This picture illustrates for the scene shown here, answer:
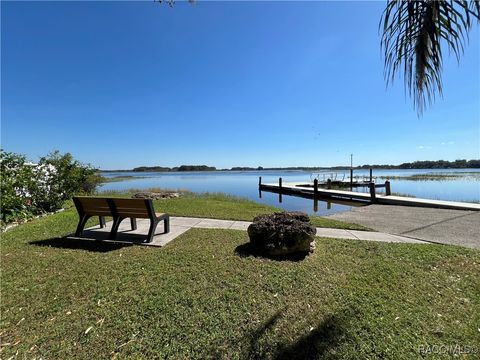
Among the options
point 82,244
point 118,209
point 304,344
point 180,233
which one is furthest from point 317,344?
point 82,244

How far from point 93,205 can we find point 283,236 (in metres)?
3.96

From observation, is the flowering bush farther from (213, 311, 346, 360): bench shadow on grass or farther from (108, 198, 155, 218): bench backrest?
(213, 311, 346, 360): bench shadow on grass

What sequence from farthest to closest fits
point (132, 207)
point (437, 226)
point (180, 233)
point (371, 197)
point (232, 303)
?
point (371, 197) < point (437, 226) < point (180, 233) < point (132, 207) < point (232, 303)

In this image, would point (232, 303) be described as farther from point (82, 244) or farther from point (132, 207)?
point (82, 244)

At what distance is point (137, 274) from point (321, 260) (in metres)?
2.92

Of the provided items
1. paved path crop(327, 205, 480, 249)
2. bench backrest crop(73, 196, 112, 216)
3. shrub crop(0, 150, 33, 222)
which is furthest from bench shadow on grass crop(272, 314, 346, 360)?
shrub crop(0, 150, 33, 222)

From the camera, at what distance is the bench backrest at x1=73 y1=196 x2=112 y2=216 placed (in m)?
5.16

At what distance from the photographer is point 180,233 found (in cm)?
594

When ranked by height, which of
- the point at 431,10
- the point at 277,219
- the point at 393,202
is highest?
the point at 431,10

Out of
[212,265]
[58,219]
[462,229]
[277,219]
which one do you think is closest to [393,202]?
[462,229]

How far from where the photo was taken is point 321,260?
4.20 m

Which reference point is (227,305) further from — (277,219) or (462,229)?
(462,229)

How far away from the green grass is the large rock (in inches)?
12.1

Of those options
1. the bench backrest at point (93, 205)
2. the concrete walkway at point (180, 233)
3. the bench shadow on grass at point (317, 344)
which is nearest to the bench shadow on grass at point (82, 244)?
the concrete walkway at point (180, 233)
